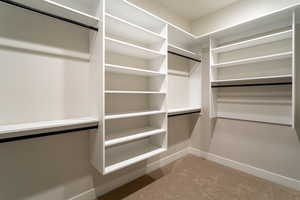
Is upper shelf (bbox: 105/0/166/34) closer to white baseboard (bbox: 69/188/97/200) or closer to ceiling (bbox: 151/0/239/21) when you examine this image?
ceiling (bbox: 151/0/239/21)

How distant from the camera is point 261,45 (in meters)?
2.10

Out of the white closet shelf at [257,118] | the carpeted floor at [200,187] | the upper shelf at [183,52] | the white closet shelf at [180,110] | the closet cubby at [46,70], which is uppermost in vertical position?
the upper shelf at [183,52]

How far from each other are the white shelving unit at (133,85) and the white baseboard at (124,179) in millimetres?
420

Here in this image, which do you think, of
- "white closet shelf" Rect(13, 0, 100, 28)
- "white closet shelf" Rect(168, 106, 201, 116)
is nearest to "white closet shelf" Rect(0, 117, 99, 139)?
"white closet shelf" Rect(13, 0, 100, 28)

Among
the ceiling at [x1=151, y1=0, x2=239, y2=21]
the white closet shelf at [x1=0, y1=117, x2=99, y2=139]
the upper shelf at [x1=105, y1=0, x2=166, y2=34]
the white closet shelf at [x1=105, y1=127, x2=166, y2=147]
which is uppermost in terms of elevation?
the ceiling at [x1=151, y1=0, x2=239, y2=21]

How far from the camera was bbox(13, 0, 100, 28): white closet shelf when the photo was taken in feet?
3.74

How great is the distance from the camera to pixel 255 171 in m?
2.19

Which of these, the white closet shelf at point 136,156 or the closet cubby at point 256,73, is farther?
the closet cubby at point 256,73

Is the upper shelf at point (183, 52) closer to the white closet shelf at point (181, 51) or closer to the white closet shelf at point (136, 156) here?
the white closet shelf at point (181, 51)

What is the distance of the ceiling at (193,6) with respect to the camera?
92.0 inches

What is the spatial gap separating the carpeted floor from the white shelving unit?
1.67ft

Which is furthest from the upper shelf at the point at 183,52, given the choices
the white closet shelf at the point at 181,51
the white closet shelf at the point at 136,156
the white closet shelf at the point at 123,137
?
the white closet shelf at the point at 136,156

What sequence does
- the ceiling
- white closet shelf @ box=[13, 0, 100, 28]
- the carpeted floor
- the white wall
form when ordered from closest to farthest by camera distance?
white closet shelf @ box=[13, 0, 100, 28], the carpeted floor, the white wall, the ceiling

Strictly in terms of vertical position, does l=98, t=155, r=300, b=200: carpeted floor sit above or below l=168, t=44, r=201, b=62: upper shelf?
below
